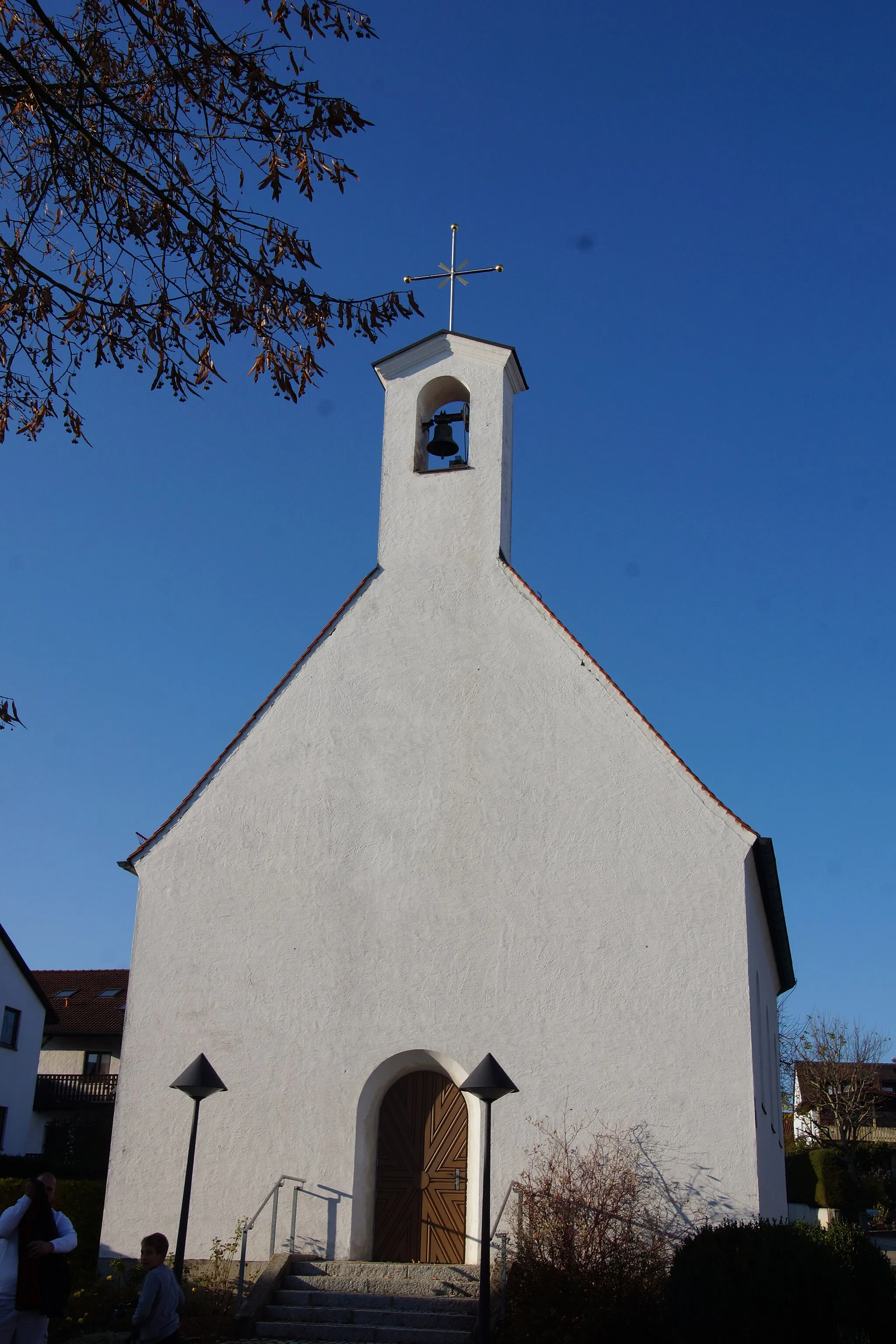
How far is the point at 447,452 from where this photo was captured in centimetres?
1764

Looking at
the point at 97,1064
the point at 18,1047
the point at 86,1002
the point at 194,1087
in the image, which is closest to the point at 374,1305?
the point at 194,1087

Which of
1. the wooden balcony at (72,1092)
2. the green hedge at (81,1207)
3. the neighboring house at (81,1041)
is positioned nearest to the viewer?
the green hedge at (81,1207)

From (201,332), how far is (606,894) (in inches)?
354

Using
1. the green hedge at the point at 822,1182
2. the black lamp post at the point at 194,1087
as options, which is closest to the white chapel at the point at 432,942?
the black lamp post at the point at 194,1087

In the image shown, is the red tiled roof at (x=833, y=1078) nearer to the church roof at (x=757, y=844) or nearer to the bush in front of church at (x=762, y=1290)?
the church roof at (x=757, y=844)

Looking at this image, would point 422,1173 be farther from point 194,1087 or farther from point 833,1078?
point 833,1078

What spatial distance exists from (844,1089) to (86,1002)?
2976 cm

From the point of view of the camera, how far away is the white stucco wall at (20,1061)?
117 feet

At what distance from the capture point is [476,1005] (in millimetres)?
13984

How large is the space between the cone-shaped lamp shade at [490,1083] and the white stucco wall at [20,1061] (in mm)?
A: 28350

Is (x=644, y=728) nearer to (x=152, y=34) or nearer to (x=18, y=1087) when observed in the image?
(x=152, y=34)

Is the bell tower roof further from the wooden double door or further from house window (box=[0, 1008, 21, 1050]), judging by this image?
house window (box=[0, 1008, 21, 1050])

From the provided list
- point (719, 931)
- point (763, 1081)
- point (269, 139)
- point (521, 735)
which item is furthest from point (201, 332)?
point (763, 1081)

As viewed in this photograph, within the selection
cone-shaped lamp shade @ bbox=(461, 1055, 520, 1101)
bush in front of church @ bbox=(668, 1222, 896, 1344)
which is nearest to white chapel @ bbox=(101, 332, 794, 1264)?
bush in front of church @ bbox=(668, 1222, 896, 1344)
